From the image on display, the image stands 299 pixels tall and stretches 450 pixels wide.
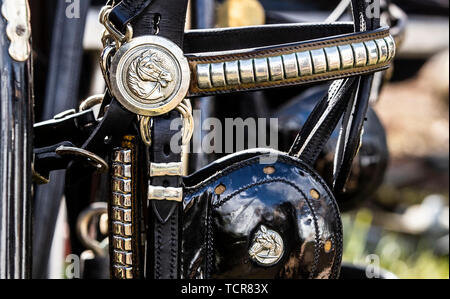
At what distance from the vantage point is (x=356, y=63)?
2.81 ft

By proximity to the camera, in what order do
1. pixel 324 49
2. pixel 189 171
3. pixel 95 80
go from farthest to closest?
1. pixel 95 80
2. pixel 189 171
3. pixel 324 49

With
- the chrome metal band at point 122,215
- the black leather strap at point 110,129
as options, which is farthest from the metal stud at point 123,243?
the black leather strap at point 110,129

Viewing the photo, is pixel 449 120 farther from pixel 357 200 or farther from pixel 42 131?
pixel 42 131

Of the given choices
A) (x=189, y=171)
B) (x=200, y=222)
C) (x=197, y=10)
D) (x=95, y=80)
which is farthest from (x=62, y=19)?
(x=95, y=80)

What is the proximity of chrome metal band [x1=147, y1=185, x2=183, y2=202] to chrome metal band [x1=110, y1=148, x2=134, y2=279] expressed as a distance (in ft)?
0.13

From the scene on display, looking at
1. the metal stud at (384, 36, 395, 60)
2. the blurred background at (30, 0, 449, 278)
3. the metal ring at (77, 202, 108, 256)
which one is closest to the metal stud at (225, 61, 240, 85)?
the metal stud at (384, 36, 395, 60)

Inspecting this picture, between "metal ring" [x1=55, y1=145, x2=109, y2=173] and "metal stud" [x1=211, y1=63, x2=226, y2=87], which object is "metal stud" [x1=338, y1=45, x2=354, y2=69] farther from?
"metal ring" [x1=55, y1=145, x2=109, y2=173]

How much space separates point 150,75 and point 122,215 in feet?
0.60

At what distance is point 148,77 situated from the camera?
0.79 m

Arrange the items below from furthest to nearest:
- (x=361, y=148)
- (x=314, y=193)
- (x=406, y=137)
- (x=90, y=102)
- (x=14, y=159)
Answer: (x=406, y=137) < (x=361, y=148) < (x=90, y=102) < (x=314, y=193) < (x=14, y=159)

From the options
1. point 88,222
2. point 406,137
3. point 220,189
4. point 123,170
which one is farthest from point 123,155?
point 406,137

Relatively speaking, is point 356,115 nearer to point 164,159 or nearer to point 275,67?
point 275,67

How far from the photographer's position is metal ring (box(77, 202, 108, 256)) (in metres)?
1.25
